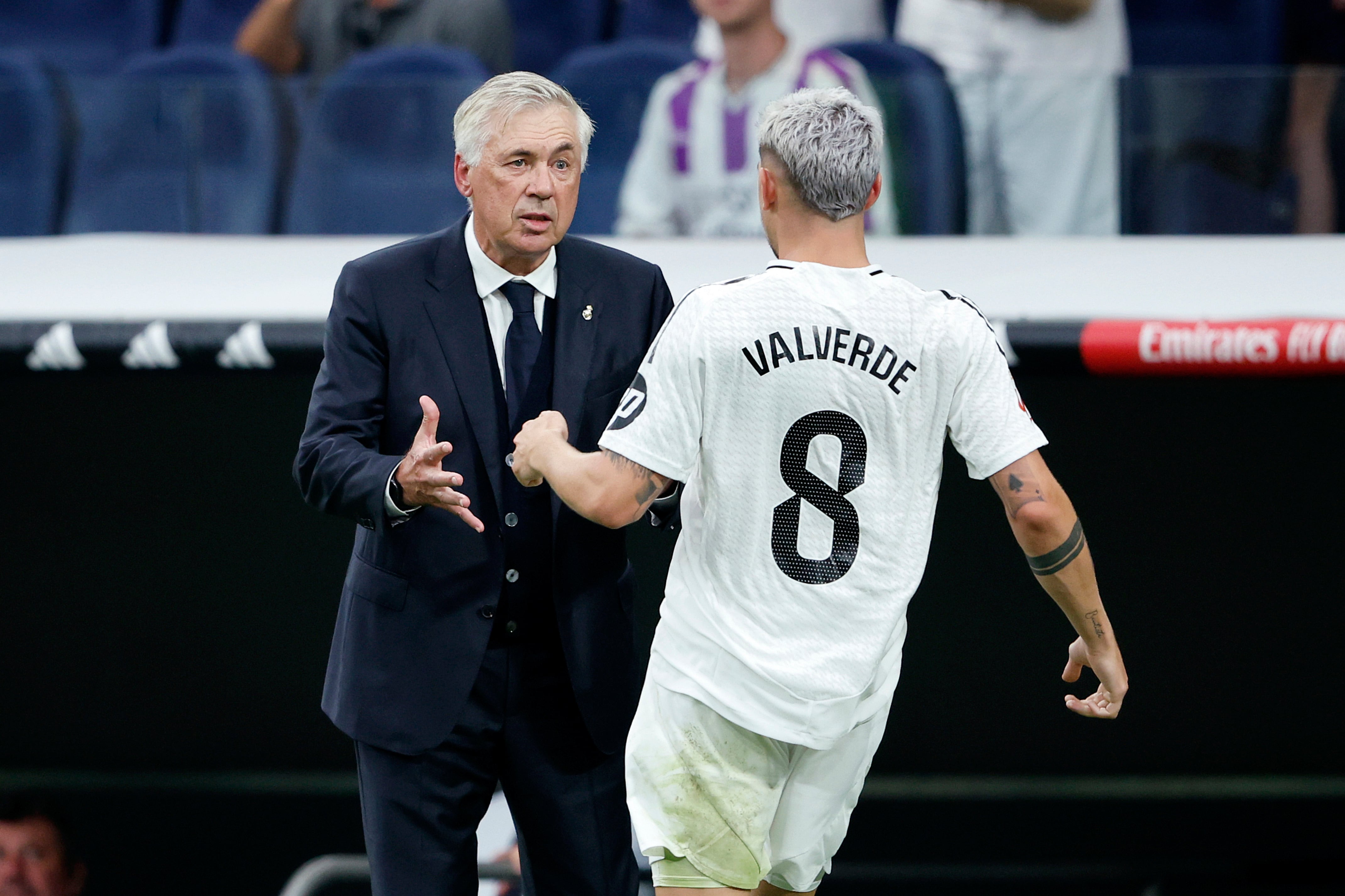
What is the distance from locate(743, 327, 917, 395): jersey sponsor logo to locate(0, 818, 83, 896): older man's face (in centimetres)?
251

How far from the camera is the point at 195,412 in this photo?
131 inches

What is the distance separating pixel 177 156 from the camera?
3375mm

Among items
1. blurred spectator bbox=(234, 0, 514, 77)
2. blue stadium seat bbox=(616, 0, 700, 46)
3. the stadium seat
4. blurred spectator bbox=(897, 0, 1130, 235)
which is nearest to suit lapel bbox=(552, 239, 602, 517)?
blurred spectator bbox=(897, 0, 1130, 235)

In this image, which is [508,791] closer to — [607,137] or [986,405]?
[986,405]

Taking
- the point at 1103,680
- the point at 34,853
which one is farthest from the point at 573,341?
the point at 34,853

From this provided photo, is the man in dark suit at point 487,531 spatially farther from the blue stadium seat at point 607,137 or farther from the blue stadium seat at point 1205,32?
the blue stadium seat at point 1205,32

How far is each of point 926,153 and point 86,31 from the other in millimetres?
3334

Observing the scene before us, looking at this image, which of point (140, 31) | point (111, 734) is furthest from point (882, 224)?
point (140, 31)

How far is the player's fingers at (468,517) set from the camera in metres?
1.60

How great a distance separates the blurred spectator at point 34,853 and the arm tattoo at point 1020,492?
2.62 metres

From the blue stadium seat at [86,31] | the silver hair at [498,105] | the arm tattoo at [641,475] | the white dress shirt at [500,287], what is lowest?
the arm tattoo at [641,475]

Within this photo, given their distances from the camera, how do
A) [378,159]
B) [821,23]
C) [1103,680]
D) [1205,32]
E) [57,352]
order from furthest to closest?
[1205,32] → [821,23] → [378,159] → [57,352] → [1103,680]

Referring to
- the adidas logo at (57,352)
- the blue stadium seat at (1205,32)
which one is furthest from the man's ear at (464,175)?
the blue stadium seat at (1205,32)

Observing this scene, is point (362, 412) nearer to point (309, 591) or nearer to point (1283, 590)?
point (309, 591)
